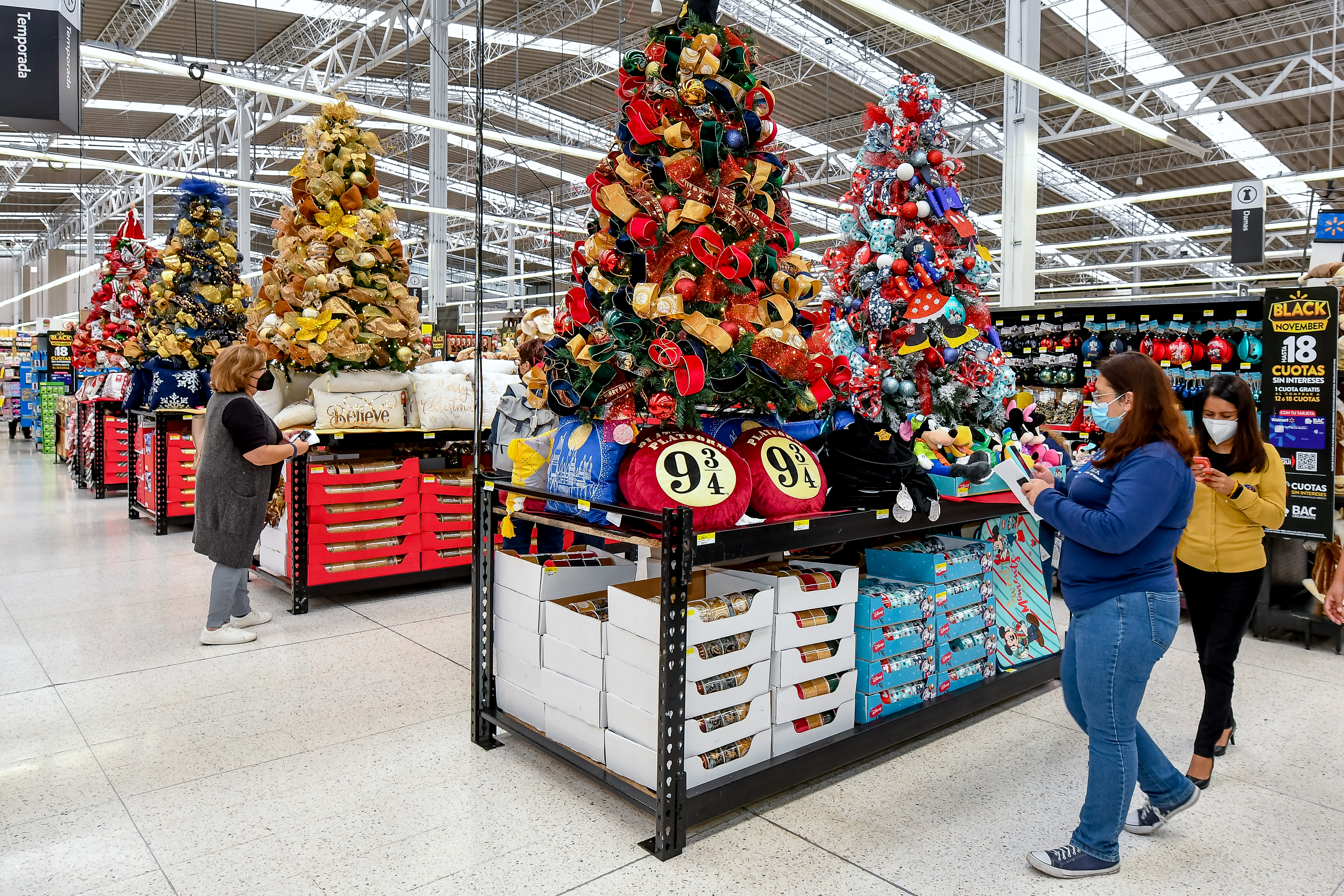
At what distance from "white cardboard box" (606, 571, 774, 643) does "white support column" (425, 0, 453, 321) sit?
10260 millimetres

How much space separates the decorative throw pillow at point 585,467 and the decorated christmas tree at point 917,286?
1.80 metres

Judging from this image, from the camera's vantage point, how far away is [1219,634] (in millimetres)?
2961

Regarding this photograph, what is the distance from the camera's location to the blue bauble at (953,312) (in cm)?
436

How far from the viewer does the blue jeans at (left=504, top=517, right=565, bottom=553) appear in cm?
449

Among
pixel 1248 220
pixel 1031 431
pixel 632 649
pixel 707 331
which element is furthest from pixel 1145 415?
pixel 1248 220

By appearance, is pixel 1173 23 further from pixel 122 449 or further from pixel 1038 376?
pixel 122 449

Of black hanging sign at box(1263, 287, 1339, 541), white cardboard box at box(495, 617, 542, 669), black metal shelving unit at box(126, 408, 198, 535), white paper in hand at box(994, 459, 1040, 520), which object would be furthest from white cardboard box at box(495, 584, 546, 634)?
black metal shelving unit at box(126, 408, 198, 535)

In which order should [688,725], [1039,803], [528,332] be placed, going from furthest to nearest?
[528,332] → [1039,803] → [688,725]

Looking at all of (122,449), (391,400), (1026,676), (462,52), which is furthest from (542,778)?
(462,52)

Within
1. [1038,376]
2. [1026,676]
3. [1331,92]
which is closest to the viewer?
[1026,676]

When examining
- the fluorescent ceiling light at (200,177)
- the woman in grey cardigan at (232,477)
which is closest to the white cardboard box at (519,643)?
the woman in grey cardigan at (232,477)

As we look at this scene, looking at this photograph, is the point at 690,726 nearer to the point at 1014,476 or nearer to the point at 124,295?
the point at 1014,476

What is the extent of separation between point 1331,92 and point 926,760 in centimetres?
1226

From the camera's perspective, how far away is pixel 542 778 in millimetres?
3045
